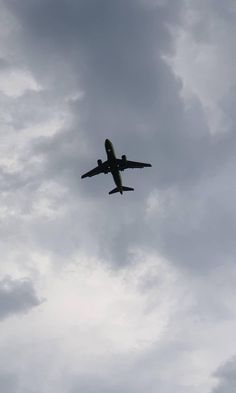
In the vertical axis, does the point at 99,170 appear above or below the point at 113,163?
above

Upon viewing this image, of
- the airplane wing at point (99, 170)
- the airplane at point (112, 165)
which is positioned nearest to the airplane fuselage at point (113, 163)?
the airplane at point (112, 165)

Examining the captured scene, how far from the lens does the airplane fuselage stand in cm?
15138

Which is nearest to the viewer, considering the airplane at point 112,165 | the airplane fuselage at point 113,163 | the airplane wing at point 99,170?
the airplane fuselage at point 113,163

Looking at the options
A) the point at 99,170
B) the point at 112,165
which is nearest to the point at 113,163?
the point at 112,165

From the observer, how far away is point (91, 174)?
522ft

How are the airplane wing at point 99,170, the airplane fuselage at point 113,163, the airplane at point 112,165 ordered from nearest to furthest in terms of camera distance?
the airplane fuselage at point 113,163 → the airplane at point 112,165 → the airplane wing at point 99,170

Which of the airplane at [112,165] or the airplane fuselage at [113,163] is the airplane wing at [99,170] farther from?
the airplane fuselage at [113,163]

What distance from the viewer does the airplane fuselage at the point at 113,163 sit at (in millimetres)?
151375

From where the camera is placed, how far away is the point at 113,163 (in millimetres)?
154250

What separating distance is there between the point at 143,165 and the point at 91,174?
11.2m

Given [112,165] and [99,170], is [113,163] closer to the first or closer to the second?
[112,165]

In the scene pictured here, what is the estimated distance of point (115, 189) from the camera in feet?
537

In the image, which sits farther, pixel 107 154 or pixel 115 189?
pixel 115 189

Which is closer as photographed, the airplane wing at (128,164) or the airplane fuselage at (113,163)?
the airplane fuselage at (113,163)
